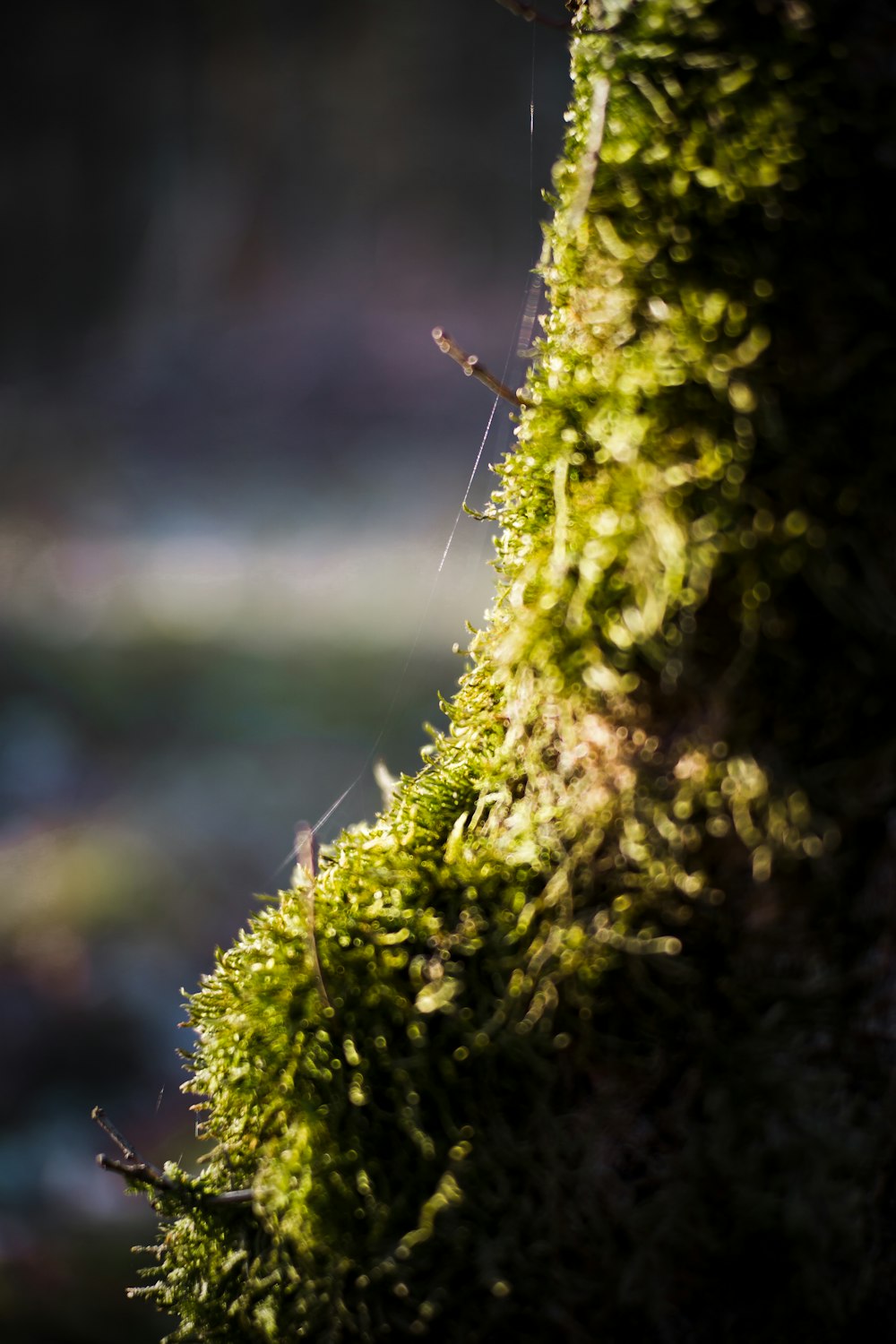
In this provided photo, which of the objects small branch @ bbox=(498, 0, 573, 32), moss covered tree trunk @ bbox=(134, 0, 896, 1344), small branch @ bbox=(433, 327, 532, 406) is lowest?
moss covered tree trunk @ bbox=(134, 0, 896, 1344)

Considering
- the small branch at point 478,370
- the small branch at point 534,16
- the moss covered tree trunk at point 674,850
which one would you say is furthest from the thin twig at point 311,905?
the small branch at point 534,16

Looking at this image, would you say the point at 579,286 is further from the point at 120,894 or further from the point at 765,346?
the point at 120,894

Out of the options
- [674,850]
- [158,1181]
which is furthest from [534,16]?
[158,1181]

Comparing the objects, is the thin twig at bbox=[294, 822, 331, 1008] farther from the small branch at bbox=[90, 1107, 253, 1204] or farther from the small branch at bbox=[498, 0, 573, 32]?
the small branch at bbox=[498, 0, 573, 32]

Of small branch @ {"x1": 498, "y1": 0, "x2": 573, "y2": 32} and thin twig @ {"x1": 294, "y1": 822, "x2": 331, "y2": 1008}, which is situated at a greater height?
small branch @ {"x1": 498, "y1": 0, "x2": 573, "y2": 32}

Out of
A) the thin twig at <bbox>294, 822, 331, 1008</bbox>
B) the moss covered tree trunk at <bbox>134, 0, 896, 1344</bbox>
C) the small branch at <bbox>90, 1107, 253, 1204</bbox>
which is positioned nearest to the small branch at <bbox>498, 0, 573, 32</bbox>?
the moss covered tree trunk at <bbox>134, 0, 896, 1344</bbox>

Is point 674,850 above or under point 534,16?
under

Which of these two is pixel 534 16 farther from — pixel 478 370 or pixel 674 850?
pixel 674 850

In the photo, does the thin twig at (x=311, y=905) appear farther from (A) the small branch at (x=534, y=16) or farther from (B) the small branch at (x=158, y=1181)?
(A) the small branch at (x=534, y=16)
